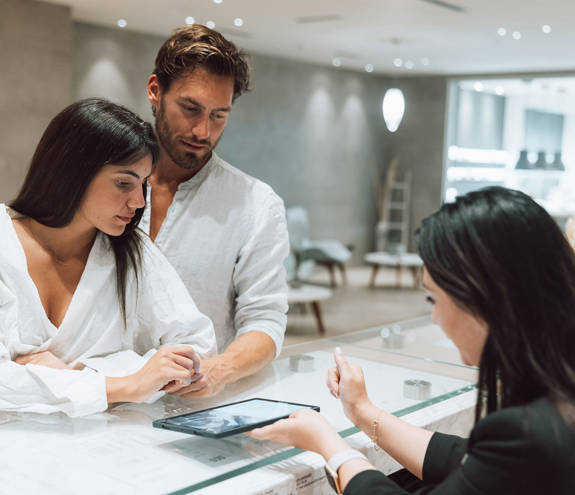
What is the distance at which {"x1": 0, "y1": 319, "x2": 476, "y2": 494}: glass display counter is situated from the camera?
1.18 metres

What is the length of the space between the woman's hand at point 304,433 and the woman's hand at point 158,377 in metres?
0.25

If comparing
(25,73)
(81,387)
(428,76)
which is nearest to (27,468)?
(81,387)

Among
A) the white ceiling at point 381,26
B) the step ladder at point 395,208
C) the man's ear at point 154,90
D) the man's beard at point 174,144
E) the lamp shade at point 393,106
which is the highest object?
the white ceiling at point 381,26

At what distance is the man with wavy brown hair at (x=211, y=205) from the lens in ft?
6.84

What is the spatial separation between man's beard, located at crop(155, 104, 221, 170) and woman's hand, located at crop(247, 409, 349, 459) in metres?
1.01

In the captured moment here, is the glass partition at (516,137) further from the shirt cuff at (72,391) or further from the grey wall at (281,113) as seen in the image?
the shirt cuff at (72,391)

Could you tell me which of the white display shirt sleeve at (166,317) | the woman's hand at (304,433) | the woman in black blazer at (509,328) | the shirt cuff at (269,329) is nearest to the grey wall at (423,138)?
the shirt cuff at (269,329)

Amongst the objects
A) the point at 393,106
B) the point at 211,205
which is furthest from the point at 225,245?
the point at 393,106

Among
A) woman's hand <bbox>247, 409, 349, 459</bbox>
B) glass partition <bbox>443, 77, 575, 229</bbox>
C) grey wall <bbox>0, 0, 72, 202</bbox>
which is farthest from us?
glass partition <bbox>443, 77, 575, 229</bbox>

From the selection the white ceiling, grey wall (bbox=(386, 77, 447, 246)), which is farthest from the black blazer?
grey wall (bbox=(386, 77, 447, 246))

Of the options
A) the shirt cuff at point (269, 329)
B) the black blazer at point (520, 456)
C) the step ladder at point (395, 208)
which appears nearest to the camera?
the black blazer at point (520, 456)

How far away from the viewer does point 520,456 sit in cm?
102

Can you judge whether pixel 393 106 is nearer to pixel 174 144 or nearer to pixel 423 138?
pixel 423 138

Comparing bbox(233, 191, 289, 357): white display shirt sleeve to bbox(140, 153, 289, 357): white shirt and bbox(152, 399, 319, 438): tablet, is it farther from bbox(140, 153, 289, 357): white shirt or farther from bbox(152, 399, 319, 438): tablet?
bbox(152, 399, 319, 438): tablet
